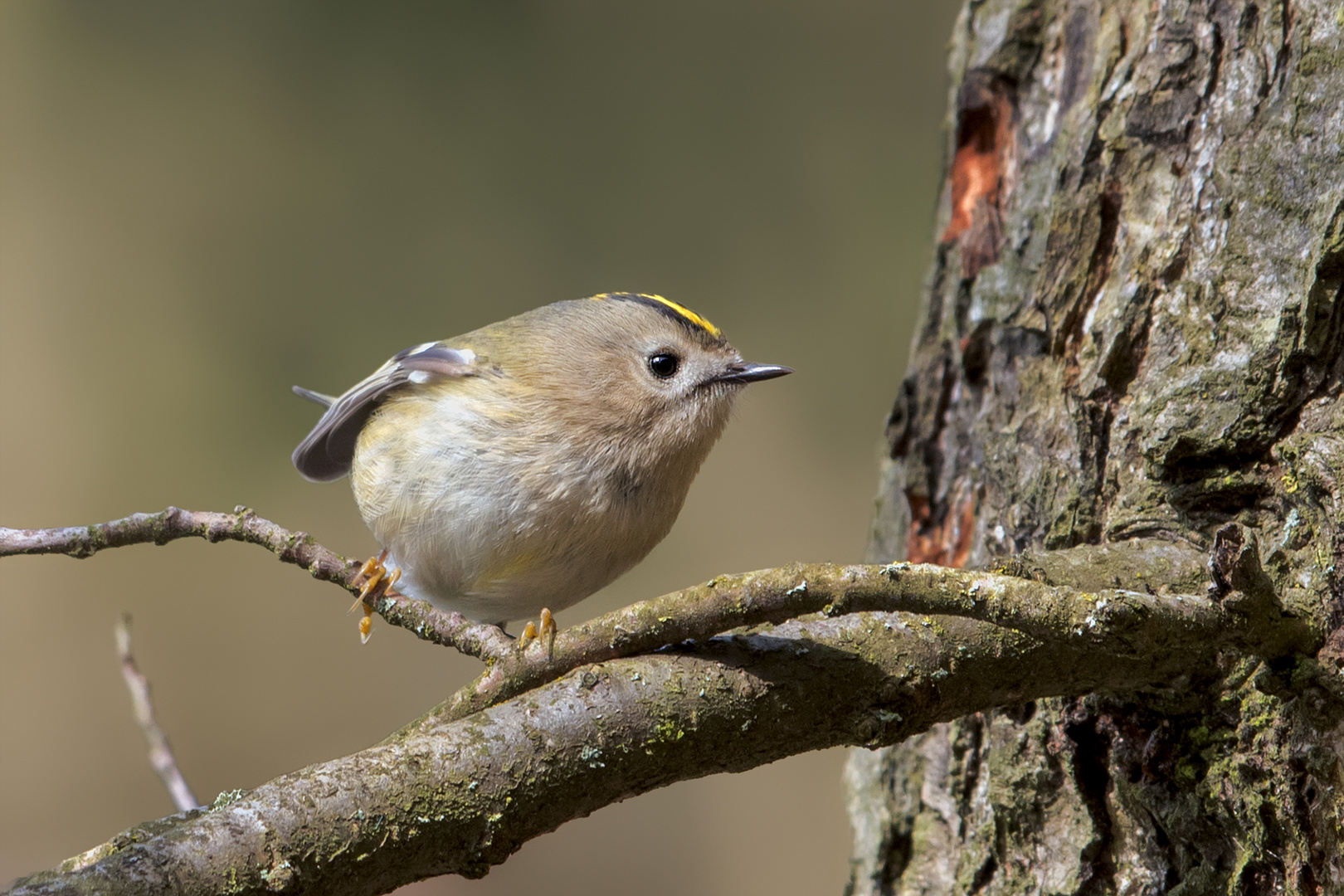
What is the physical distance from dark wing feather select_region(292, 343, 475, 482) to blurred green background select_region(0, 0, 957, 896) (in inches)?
54.6

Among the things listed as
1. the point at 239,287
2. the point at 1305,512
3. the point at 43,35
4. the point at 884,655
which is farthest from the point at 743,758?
the point at 43,35

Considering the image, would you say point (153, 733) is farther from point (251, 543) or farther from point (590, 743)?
point (590, 743)

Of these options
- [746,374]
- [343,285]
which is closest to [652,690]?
[746,374]

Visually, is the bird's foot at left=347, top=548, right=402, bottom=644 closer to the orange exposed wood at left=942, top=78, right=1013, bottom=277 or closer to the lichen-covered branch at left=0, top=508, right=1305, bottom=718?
the lichen-covered branch at left=0, top=508, right=1305, bottom=718

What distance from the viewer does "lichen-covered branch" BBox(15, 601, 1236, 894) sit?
845mm

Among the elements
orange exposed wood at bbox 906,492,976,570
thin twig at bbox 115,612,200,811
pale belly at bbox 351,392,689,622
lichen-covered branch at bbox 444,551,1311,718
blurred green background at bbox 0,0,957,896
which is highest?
blurred green background at bbox 0,0,957,896

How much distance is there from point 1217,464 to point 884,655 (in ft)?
1.72

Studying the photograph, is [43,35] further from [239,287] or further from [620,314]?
[620,314]

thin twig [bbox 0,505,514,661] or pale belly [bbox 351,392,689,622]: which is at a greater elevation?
pale belly [bbox 351,392,689,622]

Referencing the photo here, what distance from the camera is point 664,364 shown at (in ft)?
6.45

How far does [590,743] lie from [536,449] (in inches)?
30.7

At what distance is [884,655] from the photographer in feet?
3.55

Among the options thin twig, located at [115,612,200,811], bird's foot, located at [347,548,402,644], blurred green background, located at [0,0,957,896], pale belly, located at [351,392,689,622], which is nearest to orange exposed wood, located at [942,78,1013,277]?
pale belly, located at [351,392,689,622]

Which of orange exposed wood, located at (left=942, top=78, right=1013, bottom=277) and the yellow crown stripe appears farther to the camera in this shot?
the yellow crown stripe
